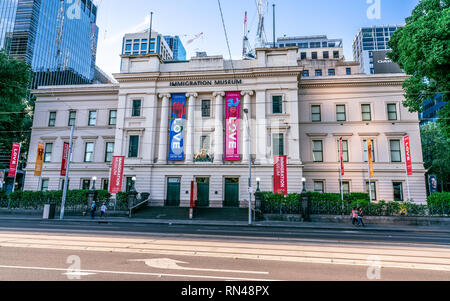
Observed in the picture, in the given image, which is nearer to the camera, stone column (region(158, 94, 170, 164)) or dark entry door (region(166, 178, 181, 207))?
dark entry door (region(166, 178, 181, 207))

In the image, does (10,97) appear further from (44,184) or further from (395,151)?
(395,151)

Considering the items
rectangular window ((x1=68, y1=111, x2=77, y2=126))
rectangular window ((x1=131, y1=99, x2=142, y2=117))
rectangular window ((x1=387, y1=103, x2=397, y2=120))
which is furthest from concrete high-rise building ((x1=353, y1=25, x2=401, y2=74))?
rectangular window ((x1=68, y1=111, x2=77, y2=126))

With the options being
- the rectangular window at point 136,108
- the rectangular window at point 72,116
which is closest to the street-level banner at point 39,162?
the rectangular window at point 72,116

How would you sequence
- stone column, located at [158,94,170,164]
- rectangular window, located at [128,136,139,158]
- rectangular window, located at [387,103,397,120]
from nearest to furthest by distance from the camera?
1. stone column, located at [158,94,170,164]
2. rectangular window, located at [387,103,397,120]
3. rectangular window, located at [128,136,139,158]

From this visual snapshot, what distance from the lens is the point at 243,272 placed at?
620 centimetres

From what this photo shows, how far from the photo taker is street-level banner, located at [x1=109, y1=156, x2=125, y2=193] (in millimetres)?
25844

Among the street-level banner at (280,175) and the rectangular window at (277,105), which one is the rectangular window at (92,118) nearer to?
the rectangular window at (277,105)

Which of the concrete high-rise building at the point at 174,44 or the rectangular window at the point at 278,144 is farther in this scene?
the concrete high-rise building at the point at 174,44

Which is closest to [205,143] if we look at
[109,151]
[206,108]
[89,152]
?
[206,108]

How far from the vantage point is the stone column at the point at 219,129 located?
27.7 m

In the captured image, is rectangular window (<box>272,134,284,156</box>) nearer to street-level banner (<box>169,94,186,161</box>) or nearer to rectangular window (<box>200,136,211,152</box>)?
rectangular window (<box>200,136,211,152</box>)

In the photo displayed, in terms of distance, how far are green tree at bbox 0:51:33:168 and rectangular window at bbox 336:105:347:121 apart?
120 feet

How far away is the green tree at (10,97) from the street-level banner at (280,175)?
29.1 metres
